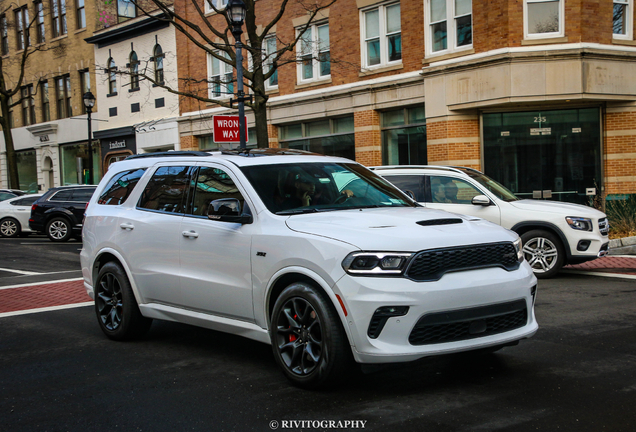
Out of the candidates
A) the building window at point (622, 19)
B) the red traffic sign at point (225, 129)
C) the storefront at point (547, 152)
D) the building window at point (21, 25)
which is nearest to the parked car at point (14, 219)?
the red traffic sign at point (225, 129)

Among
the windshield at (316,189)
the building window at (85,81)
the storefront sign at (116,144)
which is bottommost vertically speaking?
the windshield at (316,189)

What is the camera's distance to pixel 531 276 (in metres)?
5.11

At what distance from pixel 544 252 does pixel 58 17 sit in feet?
113

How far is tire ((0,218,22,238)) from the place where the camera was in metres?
23.3

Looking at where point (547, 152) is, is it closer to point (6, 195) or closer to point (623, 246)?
point (623, 246)

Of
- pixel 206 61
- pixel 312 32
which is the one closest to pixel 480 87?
pixel 312 32

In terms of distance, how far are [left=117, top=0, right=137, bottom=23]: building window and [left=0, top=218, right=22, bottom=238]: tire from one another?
13926mm

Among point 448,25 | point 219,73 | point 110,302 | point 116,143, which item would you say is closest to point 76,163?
point 116,143

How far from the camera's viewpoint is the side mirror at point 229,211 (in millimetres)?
5512

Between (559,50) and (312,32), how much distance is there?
9196 mm

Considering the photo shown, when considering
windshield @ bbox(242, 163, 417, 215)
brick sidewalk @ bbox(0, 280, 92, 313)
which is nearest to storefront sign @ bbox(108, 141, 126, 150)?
brick sidewalk @ bbox(0, 280, 92, 313)

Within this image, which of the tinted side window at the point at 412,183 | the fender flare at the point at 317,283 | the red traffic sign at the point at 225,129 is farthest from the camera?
the red traffic sign at the point at 225,129

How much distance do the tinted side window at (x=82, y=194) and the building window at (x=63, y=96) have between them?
17604 millimetres

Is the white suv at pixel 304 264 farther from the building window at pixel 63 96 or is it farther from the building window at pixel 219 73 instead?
the building window at pixel 63 96
